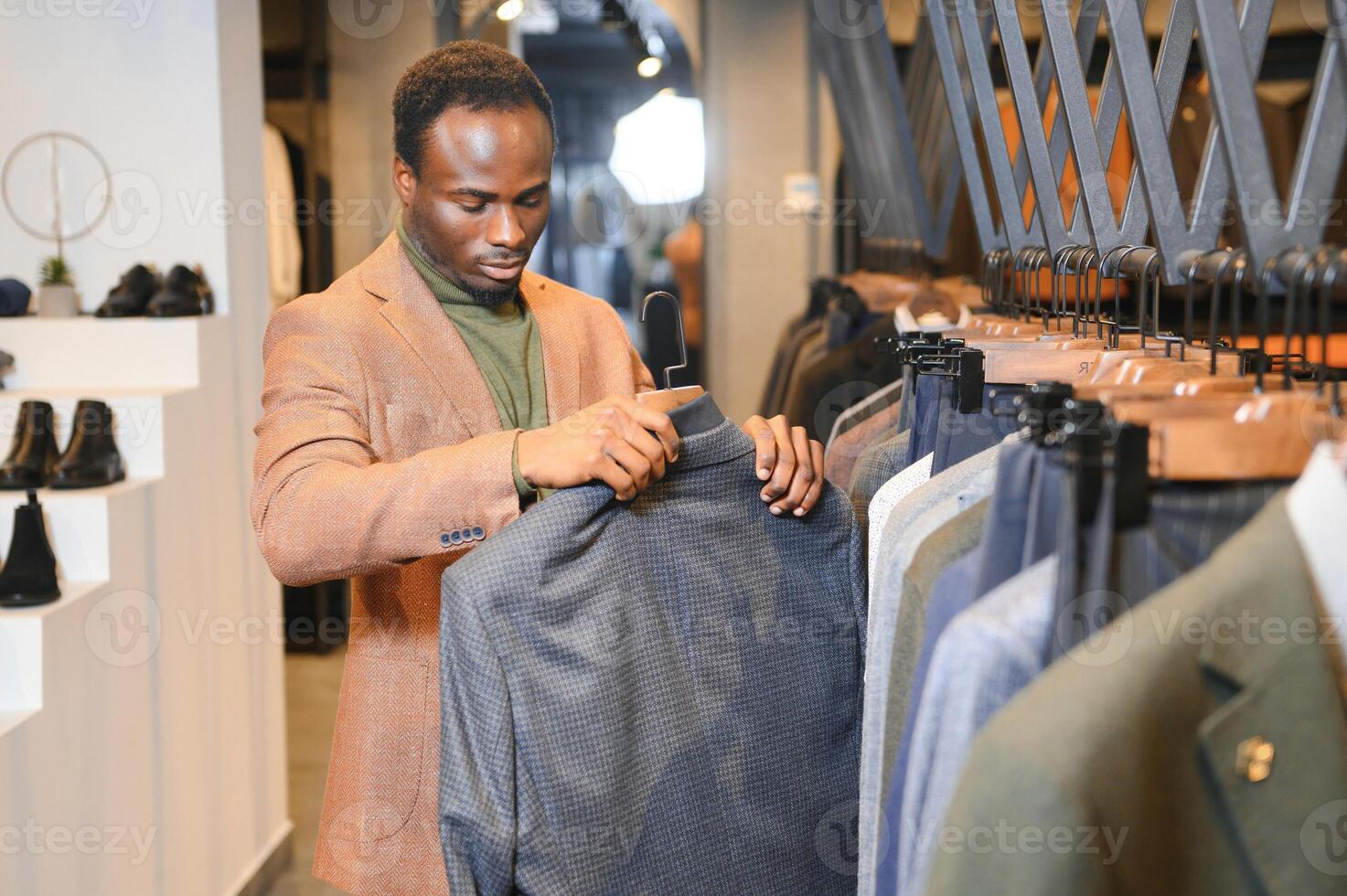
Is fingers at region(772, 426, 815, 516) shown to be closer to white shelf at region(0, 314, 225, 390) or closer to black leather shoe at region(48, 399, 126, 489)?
black leather shoe at region(48, 399, 126, 489)

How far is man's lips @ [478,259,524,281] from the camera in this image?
1.72 metres

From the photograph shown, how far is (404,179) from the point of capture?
178 cm

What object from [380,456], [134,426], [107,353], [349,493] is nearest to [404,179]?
[380,456]

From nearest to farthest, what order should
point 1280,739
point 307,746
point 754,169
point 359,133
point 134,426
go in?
point 1280,739
point 134,426
point 307,746
point 359,133
point 754,169

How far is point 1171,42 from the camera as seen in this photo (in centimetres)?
200

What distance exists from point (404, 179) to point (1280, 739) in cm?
131

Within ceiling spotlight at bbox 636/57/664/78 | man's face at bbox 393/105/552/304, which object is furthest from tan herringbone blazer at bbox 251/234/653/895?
ceiling spotlight at bbox 636/57/664/78

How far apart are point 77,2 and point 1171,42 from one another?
263cm

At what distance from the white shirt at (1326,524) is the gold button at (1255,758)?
14cm

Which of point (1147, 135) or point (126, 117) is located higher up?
point (126, 117)

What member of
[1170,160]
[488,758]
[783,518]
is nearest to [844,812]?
[783,518]

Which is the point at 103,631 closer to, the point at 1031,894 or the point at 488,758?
the point at 488,758

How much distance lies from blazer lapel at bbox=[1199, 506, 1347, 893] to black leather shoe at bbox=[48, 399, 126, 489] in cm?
245

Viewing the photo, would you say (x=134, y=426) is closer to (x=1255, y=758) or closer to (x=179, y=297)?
(x=179, y=297)
